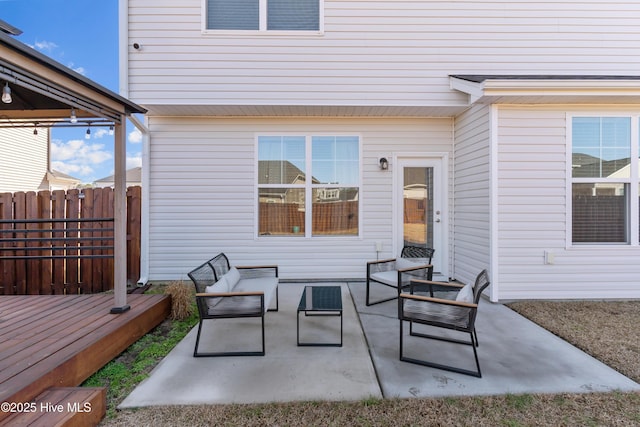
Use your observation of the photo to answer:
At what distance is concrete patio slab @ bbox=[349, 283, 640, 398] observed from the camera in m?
2.38

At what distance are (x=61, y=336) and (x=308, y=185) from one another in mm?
3759

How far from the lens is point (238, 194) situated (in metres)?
5.33

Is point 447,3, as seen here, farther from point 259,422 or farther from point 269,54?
point 259,422

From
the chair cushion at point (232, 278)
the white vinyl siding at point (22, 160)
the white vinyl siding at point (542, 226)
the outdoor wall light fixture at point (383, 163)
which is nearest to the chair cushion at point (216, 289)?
the chair cushion at point (232, 278)

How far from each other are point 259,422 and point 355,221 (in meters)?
3.79

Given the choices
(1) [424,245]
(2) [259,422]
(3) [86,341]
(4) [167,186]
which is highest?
(4) [167,186]

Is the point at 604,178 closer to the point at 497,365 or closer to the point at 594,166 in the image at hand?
the point at 594,166

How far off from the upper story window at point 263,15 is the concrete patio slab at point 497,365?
15.8 feet

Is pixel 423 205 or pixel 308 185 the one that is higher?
pixel 308 185

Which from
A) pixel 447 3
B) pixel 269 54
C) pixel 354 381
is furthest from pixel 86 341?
pixel 447 3

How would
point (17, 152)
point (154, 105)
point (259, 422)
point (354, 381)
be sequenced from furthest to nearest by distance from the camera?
point (17, 152)
point (154, 105)
point (354, 381)
point (259, 422)

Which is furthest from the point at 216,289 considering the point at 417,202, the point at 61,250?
the point at 61,250

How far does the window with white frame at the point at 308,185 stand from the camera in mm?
5363

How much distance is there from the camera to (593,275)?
438 centimetres
